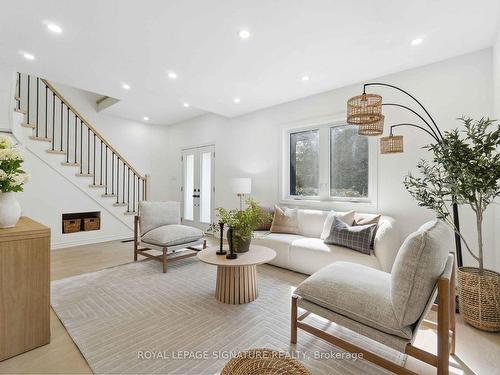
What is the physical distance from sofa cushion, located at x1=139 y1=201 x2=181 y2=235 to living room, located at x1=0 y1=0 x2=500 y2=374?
0.04 metres

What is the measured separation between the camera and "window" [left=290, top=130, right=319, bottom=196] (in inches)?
173

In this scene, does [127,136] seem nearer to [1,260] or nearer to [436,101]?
[1,260]

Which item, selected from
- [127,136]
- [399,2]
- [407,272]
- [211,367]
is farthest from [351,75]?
[127,136]

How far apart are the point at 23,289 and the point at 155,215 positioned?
7.29ft

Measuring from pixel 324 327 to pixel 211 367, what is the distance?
1.01m

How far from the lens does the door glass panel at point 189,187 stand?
660cm

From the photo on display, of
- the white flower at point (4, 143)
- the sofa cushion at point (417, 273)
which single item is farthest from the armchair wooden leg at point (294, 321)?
the white flower at point (4, 143)

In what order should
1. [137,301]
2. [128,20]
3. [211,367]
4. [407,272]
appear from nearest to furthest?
[407,272]
[211,367]
[128,20]
[137,301]

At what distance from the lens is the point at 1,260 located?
1.74 m

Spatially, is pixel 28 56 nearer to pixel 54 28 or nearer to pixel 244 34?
pixel 54 28

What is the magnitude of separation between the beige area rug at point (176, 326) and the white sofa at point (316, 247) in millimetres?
355

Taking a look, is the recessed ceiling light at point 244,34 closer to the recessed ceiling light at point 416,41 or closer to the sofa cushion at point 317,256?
the recessed ceiling light at point 416,41

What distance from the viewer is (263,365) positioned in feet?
4.40

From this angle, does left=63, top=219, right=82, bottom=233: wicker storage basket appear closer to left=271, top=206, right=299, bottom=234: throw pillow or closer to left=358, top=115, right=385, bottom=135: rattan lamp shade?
left=271, top=206, right=299, bottom=234: throw pillow
